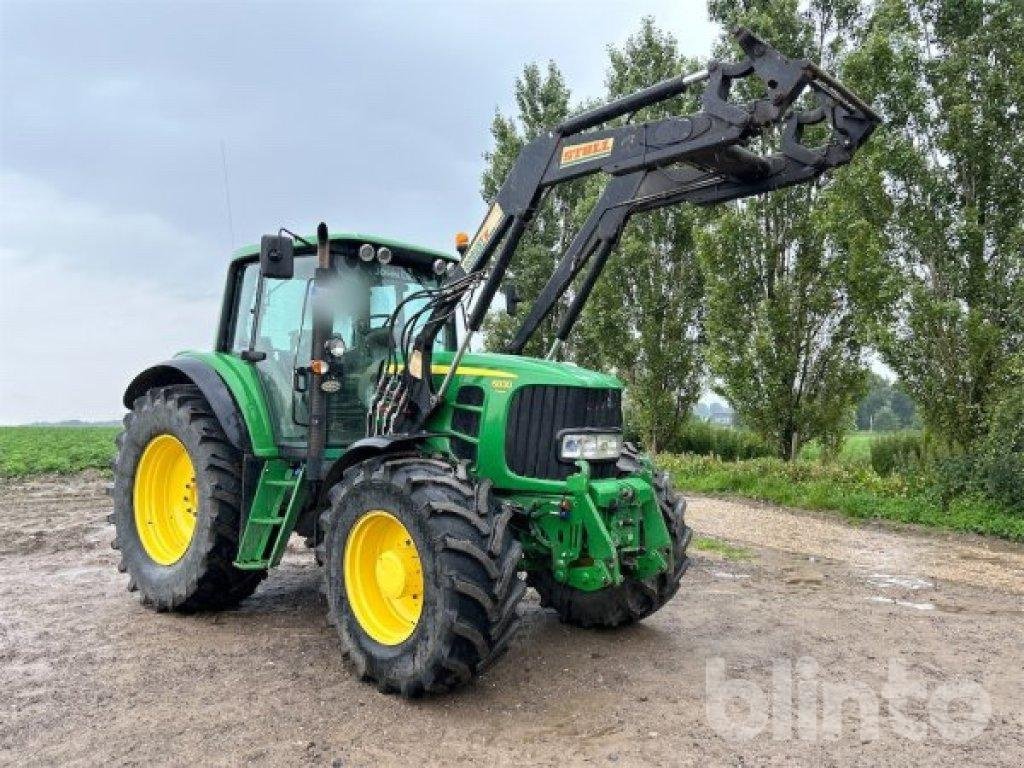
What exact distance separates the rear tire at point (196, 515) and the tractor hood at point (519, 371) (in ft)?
5.25

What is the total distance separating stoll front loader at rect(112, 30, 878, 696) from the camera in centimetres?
418

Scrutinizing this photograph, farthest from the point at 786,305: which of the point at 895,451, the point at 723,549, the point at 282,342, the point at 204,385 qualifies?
the point at 204,385

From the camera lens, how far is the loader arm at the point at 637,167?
Answer: 426 centimetres

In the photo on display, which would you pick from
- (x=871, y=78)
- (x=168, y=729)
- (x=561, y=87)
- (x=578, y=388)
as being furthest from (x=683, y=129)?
(x=561, y=87)

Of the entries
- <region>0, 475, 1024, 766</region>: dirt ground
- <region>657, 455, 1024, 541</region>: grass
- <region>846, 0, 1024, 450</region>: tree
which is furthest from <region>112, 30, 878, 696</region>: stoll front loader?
<region>846, 0, 1024, 450</region>: tree

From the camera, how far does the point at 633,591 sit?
5.27 metres

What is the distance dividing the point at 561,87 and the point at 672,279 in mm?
7288

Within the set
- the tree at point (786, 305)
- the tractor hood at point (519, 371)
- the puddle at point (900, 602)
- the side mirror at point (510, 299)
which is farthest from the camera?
the tree at point (786, 305)

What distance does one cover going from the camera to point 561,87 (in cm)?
2208

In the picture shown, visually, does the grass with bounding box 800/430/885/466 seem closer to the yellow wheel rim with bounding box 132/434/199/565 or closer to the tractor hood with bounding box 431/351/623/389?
the tractor hood with bounding box 431/351/623/389

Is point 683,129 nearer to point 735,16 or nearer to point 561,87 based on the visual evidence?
point 735,16

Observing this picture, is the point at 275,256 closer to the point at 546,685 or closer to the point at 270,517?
the point at 270,517

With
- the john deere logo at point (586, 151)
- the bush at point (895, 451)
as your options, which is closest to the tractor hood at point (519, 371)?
the john deere logo at point (586, 151)

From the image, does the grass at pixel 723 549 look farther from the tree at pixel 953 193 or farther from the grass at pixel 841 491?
the tree at pixel 953 193
